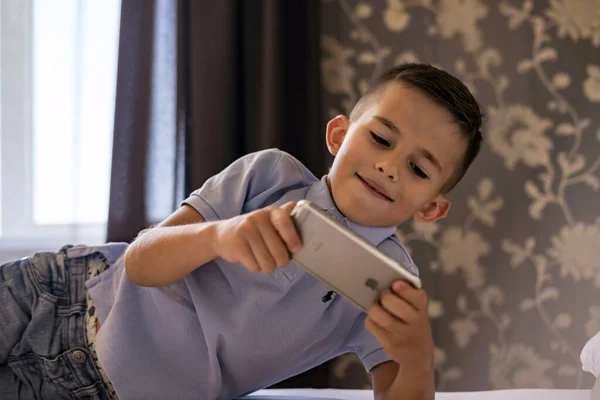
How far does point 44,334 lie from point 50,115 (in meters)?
1.01

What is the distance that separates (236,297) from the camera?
115cm

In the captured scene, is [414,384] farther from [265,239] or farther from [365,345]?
[265,239]

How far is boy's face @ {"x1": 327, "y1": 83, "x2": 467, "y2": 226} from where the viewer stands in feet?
3.59

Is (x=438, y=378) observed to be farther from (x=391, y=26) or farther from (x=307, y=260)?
(x=307, y=260)

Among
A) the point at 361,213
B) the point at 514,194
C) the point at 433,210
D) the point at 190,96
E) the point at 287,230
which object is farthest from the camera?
the point at 514,194

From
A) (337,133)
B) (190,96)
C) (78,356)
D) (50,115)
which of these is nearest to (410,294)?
(337,133)

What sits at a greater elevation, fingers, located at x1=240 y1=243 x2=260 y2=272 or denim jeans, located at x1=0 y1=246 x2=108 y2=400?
fingers, located at x1=240 y1=243 x2=260 y2=272

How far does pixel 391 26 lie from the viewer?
2.09m

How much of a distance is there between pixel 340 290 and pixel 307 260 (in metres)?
0.07

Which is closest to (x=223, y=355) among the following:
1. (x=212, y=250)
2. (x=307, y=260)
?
(x=212, y=250)

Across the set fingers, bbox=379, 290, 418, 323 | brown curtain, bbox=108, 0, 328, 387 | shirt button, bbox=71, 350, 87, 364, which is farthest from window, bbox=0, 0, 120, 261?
fingers, bbox=379, 290, 418, 323

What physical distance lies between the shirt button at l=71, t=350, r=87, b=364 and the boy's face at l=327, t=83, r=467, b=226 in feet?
1.71

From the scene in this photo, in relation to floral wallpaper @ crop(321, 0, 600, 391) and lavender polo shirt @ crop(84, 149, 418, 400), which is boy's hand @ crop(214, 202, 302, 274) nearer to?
lavender polo shirt @ crop(84, 149, 418, 400)

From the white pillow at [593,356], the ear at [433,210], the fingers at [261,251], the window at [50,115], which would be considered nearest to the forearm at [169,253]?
the fingers at [261,251]
